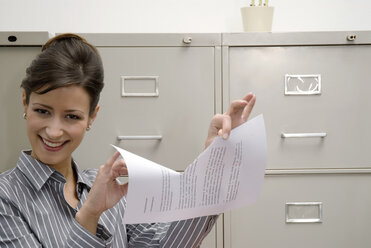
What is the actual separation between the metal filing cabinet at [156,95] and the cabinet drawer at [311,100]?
98 millimetres

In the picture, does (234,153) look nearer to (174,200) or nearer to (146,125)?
(174,200)

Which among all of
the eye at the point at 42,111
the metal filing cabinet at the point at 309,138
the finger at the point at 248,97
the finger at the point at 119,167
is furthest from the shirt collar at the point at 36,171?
the metal filing cabinet at the point at 309,138

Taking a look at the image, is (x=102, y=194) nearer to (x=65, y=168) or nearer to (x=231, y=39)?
(x=65, y=168)

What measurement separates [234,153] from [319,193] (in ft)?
3.11

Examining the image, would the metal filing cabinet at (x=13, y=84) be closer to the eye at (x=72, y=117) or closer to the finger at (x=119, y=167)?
the eye at (x=72, y=117)

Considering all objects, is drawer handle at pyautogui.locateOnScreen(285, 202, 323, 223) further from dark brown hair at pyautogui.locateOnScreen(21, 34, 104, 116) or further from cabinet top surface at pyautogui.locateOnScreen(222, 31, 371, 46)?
dark brown hair at pyautogui.locateOnScreen(21, 34, 104, 116)

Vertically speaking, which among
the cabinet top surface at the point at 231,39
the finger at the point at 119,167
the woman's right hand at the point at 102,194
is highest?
the cabinet top surface at the point at 231,39

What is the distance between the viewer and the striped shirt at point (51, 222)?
0.94 meters

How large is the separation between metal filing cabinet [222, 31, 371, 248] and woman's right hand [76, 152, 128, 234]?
32.7 inches

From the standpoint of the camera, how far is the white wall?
2.15m

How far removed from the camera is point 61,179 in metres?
1.08

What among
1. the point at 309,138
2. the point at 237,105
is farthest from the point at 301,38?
the point at 237,105

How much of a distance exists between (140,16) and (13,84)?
719mm

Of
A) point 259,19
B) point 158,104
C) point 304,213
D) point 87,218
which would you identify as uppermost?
point 259,19
